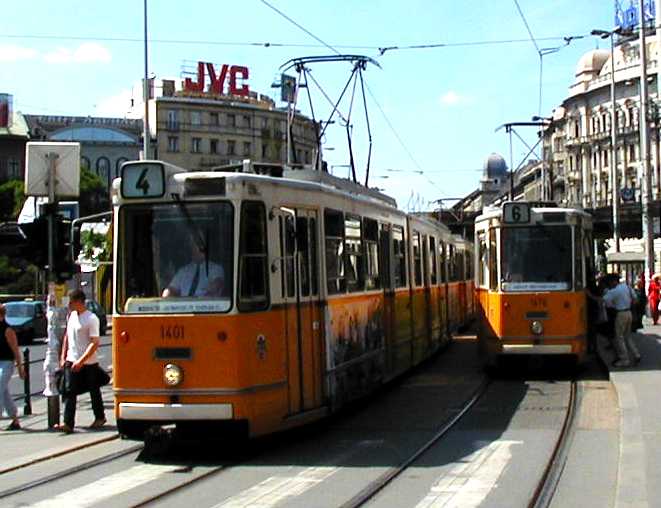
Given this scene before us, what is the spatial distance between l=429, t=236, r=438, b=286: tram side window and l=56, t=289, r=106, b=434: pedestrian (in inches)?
404

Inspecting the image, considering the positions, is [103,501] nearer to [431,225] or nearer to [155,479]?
[155,479]

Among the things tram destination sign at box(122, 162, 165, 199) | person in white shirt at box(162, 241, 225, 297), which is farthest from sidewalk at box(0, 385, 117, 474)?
tram destination sign at box(122, 162, 165, 199)

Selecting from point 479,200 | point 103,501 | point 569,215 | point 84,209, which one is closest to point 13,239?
point 569,215

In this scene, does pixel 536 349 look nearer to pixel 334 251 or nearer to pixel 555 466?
pixel 334 251

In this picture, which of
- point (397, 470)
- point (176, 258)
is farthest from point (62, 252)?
point (397, 470)

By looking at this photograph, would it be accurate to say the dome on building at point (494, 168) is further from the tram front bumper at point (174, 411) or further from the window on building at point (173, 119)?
the tram front bumper at point (174, 411)

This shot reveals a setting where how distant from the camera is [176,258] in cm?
1098

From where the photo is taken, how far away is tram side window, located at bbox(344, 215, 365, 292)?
13766 millimetres

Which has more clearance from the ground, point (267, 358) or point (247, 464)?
point (267, 358)

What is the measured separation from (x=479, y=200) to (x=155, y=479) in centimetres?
13379

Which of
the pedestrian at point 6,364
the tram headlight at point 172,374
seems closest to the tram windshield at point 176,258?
the tram headlight at point 172,374

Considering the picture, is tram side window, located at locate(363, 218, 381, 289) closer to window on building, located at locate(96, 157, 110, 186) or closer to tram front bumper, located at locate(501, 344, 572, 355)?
tram front bumper, located at locate(501, 344, 572, 355)

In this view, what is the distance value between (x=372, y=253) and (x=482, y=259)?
443cm

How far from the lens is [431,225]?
75.8 ft
